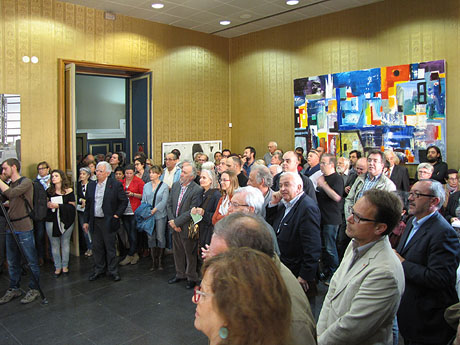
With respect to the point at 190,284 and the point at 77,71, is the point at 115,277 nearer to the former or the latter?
the point at 190,284

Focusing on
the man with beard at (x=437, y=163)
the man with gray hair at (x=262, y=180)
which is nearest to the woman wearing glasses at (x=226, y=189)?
the man with gray hair at (x=262, y=180)

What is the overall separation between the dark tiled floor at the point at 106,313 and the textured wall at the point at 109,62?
331 cm

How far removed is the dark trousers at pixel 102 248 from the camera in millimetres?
5910

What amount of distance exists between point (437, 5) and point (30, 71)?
7862 mm

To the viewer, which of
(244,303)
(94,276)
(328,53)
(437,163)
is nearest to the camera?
(244,303)

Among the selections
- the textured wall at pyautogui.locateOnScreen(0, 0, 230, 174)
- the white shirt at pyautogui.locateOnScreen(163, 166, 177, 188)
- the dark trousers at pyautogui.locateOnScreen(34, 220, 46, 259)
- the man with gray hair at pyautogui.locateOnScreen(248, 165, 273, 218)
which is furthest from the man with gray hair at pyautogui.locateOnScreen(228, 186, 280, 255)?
the textured wall at pyautogui.locateOnScreen(0, 0, 230, 174)

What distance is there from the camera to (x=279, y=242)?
3754 millimetres

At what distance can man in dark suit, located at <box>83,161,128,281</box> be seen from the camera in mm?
5863

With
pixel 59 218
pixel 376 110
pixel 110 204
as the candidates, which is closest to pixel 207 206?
pixel 110 204

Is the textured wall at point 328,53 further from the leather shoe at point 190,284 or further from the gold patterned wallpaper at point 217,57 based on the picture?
the leather shoe at point 190,284

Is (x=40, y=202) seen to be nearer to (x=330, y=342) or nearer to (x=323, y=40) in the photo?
(x=330, y=342)

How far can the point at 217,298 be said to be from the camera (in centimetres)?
121

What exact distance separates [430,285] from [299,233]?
1250mm

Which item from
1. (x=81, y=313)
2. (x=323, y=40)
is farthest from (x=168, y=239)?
(x=323, y=40)
